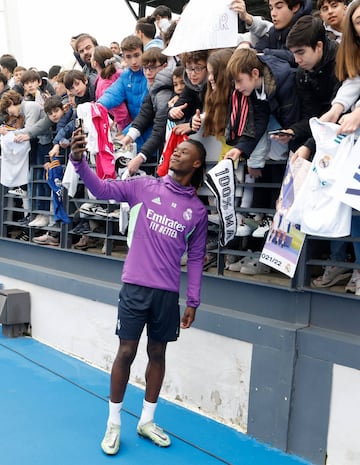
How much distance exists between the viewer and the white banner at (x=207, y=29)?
141 inches

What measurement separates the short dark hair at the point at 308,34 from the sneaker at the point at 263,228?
48.9 inches

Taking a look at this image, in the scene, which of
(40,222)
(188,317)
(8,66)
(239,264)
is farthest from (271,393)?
(8,66)

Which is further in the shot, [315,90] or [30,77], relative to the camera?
[30,77]

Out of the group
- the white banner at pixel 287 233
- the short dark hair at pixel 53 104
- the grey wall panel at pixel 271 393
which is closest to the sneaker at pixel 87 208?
the short dark hair at pixel 53 104

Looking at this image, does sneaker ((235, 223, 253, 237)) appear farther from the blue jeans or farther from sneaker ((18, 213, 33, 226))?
sneaker ((18, 213, 33, 226))

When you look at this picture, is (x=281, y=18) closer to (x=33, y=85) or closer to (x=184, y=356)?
(x=184, y=356)

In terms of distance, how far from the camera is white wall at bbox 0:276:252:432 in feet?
13.1

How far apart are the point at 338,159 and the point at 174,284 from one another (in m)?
1.28

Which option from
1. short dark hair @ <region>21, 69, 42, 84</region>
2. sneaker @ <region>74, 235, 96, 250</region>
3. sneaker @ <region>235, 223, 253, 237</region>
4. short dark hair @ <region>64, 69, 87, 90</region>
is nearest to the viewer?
sneaker @ <region>235, 223, 253, 237</region>

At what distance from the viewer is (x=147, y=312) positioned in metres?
3.54

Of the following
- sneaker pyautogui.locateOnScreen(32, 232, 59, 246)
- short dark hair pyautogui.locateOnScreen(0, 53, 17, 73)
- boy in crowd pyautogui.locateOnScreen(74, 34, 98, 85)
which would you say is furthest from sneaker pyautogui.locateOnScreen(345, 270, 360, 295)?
short dark hair pyautogui.locateOnScreen(0, 53, 17, 73)

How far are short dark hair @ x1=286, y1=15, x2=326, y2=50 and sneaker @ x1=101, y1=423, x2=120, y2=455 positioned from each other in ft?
8.59

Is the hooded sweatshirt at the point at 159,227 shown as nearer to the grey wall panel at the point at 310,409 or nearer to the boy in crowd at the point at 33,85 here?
the grey wall panel at the point at 310,409

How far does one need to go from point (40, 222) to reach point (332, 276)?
3659 millimetres
